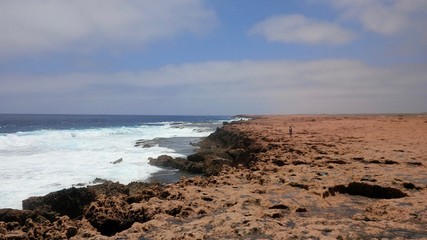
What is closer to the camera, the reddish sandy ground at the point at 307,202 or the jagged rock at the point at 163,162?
the reddish sandy ground at the point at 307,202

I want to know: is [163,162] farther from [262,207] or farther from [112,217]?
[262,207]

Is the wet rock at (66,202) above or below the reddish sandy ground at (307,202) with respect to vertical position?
below

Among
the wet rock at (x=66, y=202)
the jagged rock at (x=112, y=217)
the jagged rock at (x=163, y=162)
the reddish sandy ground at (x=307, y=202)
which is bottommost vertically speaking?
the jagged rock at (x=163, y=162)

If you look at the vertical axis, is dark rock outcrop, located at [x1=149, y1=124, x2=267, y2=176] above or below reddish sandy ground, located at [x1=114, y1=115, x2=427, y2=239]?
below

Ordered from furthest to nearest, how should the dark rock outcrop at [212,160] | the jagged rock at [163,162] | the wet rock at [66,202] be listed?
1. the jagged rock at [163,162]
2. the dark rock outcrop at [212,160]
3. the wet rock at [66,202]

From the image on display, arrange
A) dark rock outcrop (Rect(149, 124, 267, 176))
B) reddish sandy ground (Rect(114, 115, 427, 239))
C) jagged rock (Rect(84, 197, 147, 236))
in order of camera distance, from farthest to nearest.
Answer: dark rock outcrop (Rect(149, 124, 267, 176))
jagged rock (Rect(84, 197, 147, 236))
reddish sandy ground (Rect(114, 115, 427, 239))

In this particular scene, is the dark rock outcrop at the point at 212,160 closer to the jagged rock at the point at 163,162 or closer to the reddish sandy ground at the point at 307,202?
the jagged rock at the point at 163,162

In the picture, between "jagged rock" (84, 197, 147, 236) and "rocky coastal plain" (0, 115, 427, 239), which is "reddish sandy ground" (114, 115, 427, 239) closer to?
"rocky coastal plain" (0, 115, 427, 239)

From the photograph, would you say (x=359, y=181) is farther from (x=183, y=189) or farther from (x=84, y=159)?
(x=84, y=159)

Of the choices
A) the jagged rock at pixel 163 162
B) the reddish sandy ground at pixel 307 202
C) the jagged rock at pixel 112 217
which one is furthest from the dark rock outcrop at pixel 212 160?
the jagged rock at pixel 112 217

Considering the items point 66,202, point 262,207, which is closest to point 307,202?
point 262,207

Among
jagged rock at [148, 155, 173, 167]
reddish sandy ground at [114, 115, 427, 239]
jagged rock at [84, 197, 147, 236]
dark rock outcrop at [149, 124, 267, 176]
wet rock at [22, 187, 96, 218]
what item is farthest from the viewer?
jagged rock at [148, 155, 173, 167]

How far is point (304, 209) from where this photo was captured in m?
5.90

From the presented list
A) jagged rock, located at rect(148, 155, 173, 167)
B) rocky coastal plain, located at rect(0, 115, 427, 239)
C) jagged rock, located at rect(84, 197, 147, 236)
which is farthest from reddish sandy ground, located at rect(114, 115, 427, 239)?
jagged rock, located at rect(148, 155, 173, 167)
